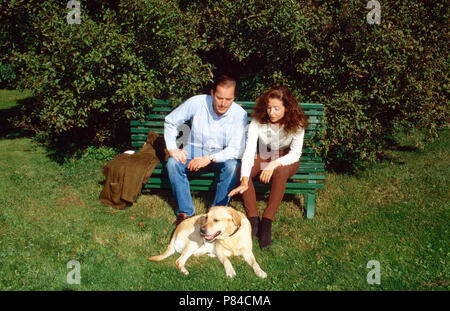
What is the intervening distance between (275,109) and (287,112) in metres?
0.18

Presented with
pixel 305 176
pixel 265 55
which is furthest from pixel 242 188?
pixel 265 55

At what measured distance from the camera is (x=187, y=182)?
4703 millimetres

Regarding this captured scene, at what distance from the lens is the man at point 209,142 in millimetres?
4594

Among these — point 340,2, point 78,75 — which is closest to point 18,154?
point 78,75

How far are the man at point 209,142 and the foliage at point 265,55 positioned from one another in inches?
34.3

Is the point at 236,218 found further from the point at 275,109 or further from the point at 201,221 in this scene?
the point at 275,109

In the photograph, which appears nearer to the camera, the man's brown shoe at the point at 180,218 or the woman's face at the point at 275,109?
the woman's face at the point at 275,109

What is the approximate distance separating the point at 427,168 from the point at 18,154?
7.03 metres

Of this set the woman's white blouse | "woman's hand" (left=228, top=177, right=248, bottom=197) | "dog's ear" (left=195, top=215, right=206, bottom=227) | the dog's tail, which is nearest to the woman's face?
the woman's white blouse

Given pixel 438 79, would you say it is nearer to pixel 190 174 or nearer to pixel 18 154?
pixel 190 174

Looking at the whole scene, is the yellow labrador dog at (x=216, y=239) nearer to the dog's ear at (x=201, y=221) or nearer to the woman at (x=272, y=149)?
the dog's ear at (x=201, y=221)

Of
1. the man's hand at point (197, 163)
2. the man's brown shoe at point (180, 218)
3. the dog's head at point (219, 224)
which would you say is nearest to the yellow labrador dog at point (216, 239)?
the dog's head at point (219, 224)

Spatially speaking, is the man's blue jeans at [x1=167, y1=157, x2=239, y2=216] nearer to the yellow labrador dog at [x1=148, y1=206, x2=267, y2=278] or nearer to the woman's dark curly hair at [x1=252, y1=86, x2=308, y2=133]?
the yellow labrador dog at [x1=148, y1=206, x2=267, y2=278]

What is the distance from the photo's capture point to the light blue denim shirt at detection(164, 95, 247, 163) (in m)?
4.80
